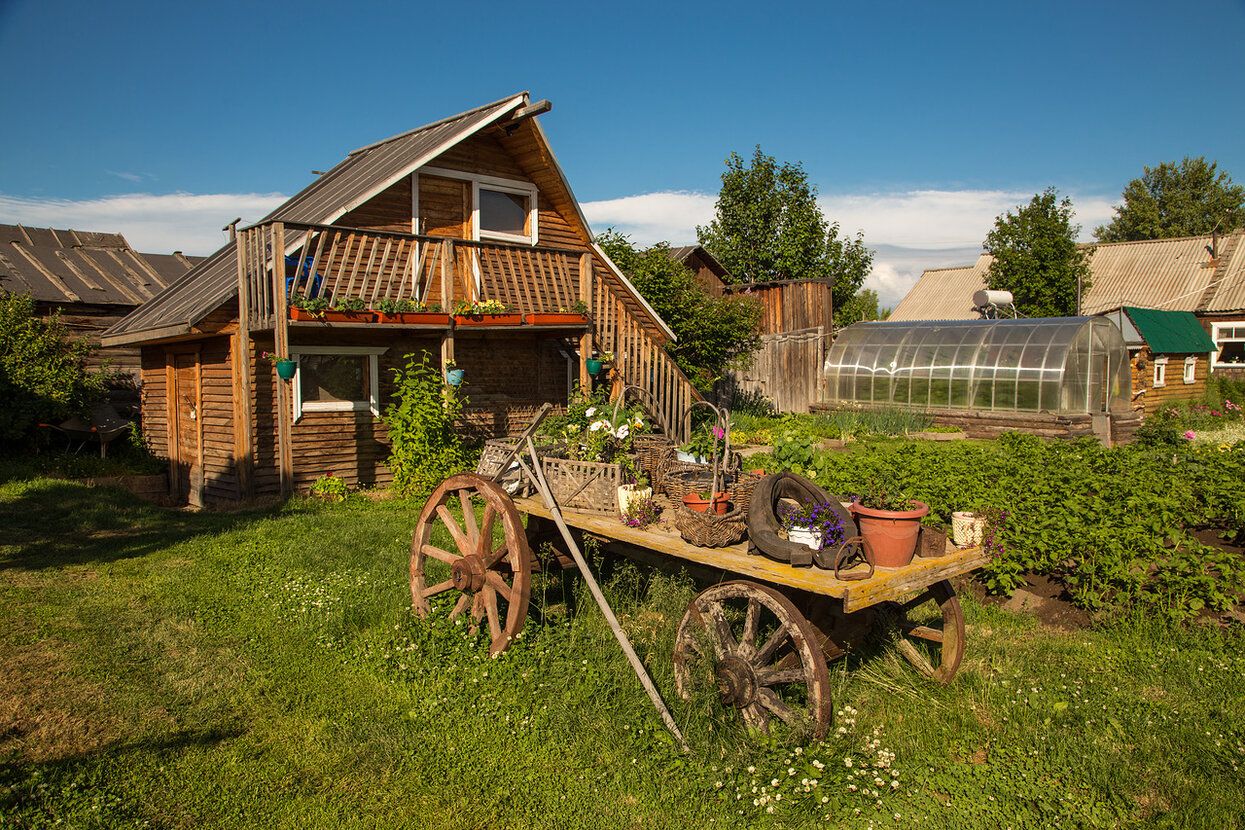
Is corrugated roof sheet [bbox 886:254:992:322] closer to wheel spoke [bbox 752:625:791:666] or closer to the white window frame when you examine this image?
the white window frame

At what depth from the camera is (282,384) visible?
10.6 meters

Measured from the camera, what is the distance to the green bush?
18.8 ft

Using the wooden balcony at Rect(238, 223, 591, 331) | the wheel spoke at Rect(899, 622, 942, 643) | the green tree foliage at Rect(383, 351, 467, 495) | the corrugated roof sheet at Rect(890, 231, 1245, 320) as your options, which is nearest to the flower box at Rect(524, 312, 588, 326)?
the wooden balcony at Rect(238, 223, 591, 331)

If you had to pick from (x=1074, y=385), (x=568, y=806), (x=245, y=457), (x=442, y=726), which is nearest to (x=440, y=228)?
(x=245, y=457)

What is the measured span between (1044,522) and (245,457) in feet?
30.7

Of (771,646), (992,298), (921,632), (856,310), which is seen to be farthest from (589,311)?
(856,310)

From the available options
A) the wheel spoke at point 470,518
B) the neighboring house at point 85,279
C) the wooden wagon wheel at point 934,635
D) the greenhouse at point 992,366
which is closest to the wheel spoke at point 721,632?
the wooden wagon wheel at point 934,635

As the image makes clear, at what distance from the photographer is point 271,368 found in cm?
1098

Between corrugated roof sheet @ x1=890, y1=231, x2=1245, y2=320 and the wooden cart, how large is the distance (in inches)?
940

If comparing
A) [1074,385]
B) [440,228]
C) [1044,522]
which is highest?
[440,228]

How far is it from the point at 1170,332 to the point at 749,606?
23238mm

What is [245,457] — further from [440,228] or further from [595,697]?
[595,697]

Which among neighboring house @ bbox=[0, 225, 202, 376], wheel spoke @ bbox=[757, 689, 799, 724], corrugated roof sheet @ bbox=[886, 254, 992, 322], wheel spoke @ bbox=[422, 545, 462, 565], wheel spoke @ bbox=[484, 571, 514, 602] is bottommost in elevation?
wheel spoke @ bbox=[757, 689, 799, 724]

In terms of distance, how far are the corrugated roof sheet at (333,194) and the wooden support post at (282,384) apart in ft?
4.35
